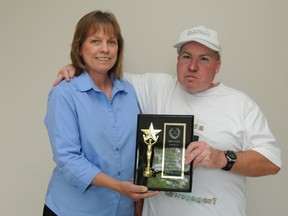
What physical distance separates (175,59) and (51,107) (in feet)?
2.41

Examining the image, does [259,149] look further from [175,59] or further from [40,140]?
[40,140]

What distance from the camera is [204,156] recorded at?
1.12 meters

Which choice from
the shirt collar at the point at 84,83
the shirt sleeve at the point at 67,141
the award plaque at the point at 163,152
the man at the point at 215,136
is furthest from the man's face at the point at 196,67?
the shirt sleeve at the point at 67,141

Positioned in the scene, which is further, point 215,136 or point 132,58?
point 132,58

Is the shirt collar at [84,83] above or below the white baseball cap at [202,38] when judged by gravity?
below

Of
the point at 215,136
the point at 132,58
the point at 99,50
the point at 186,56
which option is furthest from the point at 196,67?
the point at 132,58

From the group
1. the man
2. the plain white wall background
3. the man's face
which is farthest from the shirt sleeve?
the plain white wall background

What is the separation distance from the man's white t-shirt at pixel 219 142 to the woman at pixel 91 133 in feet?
0.63

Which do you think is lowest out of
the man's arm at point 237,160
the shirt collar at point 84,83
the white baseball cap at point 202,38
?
the man's arm at point 237,160

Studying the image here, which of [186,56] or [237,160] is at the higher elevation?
[186,56]

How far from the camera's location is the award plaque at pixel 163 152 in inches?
43.3

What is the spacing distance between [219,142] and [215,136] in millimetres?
28

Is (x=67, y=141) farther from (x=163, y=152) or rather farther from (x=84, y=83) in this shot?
(x=163, y=152)

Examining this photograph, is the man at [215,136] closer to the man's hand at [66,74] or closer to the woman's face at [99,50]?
the man's hand at [66,74]
